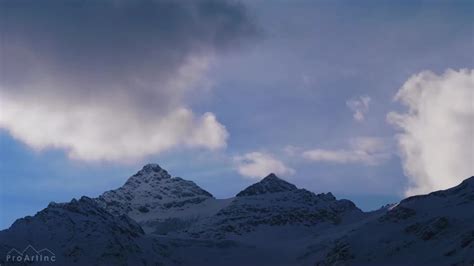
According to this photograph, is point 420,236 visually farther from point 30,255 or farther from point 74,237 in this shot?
point 30,255

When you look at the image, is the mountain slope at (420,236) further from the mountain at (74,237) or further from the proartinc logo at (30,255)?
the proartinc logo at (30,255)

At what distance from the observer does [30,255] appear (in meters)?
159

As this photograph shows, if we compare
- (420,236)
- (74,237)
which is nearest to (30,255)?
(74,237)

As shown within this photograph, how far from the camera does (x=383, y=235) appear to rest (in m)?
165

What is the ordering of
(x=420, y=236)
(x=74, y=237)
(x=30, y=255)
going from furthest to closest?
(x=74, y=237) < (x=30, y=255) < (x=420, y=236)

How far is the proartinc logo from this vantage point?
15350 cm

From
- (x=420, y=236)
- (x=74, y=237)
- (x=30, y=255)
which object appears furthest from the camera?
(x=74, y=237)

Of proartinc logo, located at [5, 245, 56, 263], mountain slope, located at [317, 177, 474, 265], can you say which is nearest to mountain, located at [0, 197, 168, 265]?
proartinc logo, located at [5, 245, 56, 263]

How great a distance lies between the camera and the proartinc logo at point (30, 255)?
15350cm

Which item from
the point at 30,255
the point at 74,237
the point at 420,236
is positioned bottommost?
the point at 420,236

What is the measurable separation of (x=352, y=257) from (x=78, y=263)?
64513mm

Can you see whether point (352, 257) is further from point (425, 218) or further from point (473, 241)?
point (473, 241)

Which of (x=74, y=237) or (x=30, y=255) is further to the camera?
(x=74, y=237)

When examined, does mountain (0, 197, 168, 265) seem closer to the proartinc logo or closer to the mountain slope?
the proartinc logo
